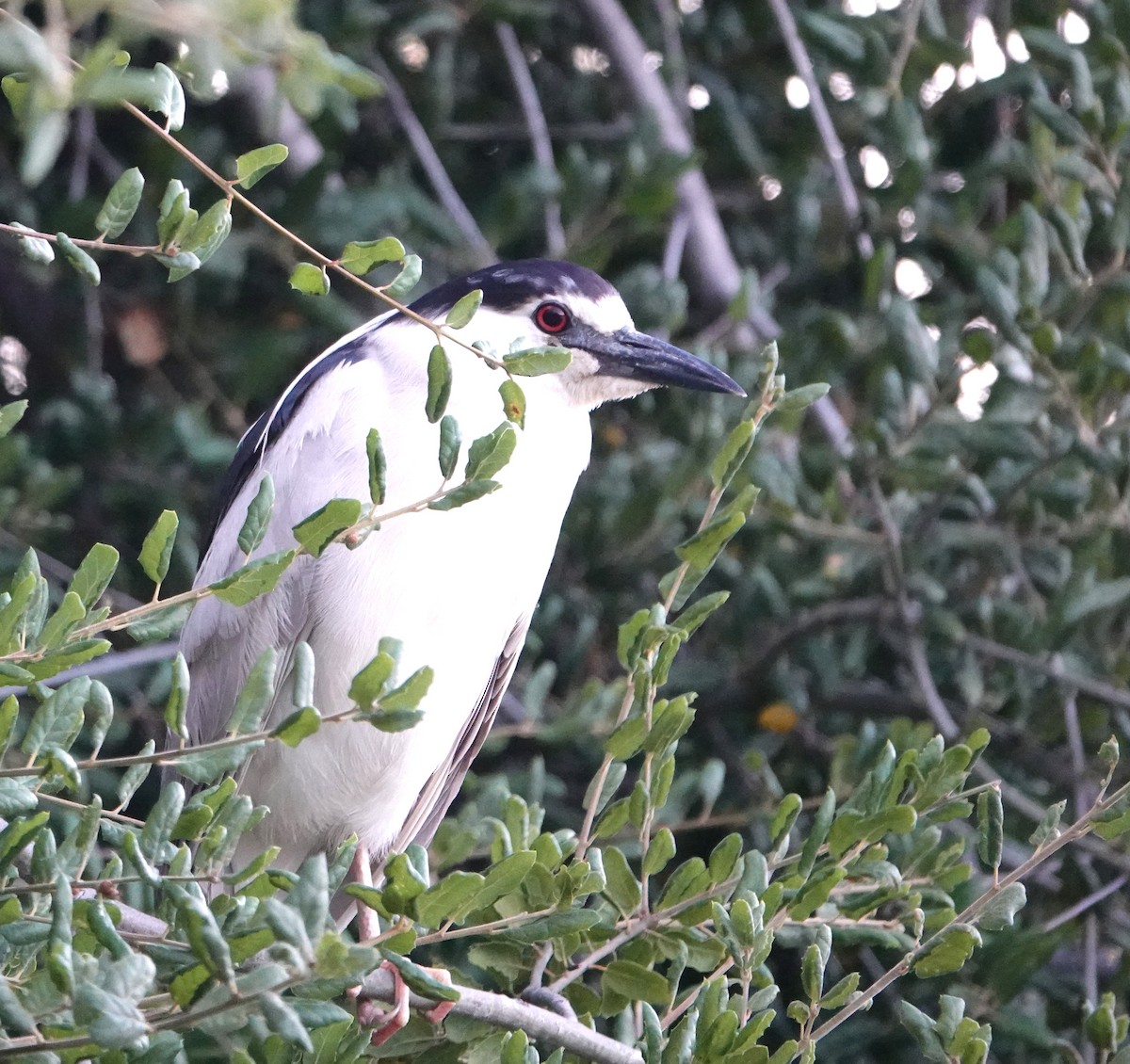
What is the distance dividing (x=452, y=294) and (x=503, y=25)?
1072 mm

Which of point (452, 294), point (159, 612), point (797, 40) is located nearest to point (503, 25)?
point (797, 40)

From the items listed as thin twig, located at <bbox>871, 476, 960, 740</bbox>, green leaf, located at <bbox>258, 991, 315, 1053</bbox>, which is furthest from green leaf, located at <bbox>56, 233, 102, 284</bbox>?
thin twig, located at <bbox>871, 476, 960, 740</bbox>

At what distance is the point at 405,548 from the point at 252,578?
1.03 meters

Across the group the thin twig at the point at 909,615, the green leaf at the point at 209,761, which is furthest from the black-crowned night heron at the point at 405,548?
the green leaf at the point at 209,761

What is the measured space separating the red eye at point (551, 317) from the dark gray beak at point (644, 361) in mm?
43

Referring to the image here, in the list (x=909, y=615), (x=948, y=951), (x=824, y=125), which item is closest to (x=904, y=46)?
(x=824, y=125)

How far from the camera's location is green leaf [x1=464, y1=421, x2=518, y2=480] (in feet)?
4.43

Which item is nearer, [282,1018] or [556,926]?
[282,1018]

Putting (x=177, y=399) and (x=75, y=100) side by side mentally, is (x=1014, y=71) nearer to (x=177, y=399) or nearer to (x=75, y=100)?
(x=177, y=399)

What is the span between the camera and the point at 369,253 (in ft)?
4.49

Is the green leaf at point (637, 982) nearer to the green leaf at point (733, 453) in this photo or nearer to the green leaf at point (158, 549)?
the green leaf at point (733, 453)

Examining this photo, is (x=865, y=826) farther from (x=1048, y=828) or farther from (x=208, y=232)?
(x=208, y=232)

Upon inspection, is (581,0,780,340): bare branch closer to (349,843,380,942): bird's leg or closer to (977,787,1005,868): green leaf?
(349,843,380,942): bird's leg

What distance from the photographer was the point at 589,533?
119 inches
